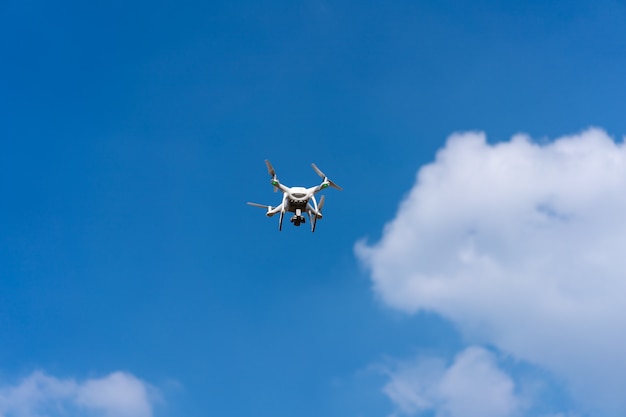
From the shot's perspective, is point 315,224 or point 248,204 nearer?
point 315,224

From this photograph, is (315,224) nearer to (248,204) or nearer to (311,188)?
(311,188)

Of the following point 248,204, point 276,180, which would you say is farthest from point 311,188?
point 248,204

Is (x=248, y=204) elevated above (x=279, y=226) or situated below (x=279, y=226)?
above

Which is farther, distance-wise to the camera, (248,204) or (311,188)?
(248,204)

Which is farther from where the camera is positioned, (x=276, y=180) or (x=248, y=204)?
(x=248, y=204)

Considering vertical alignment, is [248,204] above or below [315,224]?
above

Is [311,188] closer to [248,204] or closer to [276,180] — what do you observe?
[276,180]
